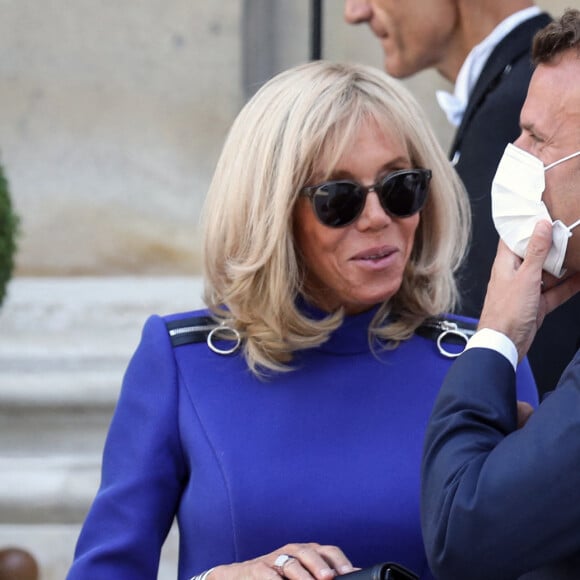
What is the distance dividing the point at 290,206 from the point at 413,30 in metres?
1.27

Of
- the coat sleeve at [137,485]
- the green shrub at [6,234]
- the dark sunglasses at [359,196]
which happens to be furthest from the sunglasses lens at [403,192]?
the green shrub at [6,234]

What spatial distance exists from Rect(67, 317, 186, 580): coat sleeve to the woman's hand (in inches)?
9.6

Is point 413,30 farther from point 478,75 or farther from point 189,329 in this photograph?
point 189,329

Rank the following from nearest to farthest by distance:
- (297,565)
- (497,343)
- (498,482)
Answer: (498,482)
(497,343)
(297,565)

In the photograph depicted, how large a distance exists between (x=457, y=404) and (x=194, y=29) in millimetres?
4000

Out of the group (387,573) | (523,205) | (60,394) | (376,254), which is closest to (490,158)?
(376,254)

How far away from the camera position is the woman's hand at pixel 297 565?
7.16 feet

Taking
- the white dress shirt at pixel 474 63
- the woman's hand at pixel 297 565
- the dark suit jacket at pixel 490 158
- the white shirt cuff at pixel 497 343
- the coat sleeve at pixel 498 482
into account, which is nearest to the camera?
the coat sleeve at pixel 498 482

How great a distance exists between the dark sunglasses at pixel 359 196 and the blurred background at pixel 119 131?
117 inches

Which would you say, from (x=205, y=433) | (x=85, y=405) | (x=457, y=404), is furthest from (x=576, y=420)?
(x=85, y=405)

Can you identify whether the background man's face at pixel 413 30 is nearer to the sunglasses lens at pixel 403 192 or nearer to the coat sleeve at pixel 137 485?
the sunglasses lens at pixel 403 192

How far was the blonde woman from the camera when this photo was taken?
2.46m

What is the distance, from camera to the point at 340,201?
251 centimetres

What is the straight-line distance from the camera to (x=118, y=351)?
17.2 feet
